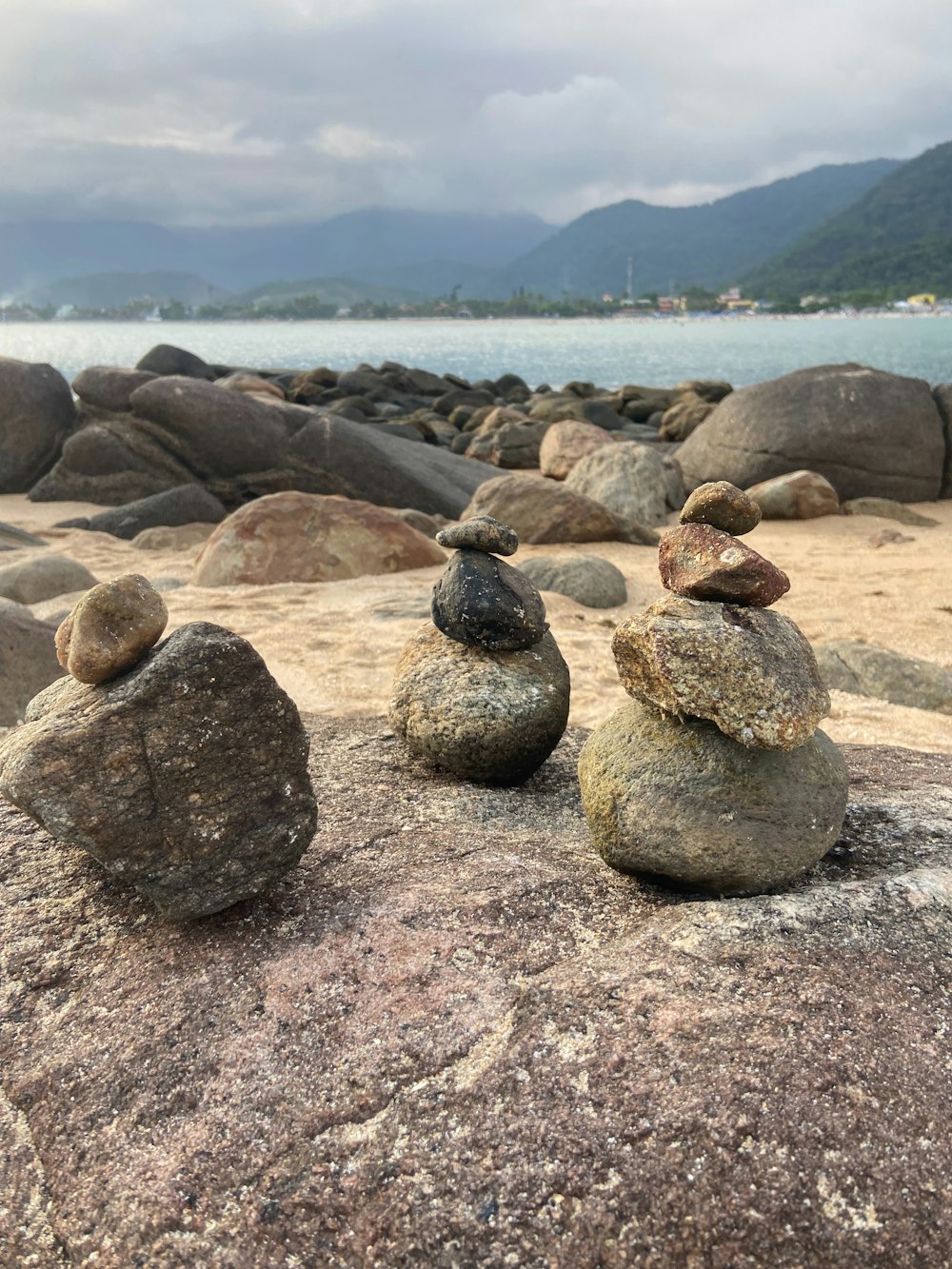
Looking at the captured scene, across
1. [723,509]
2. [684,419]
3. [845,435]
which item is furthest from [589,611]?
[684,419]

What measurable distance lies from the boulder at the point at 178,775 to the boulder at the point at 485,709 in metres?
1.09

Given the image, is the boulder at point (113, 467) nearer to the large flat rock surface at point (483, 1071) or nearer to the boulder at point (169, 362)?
the boulder at point (169, 362)

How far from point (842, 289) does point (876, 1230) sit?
5291 inches

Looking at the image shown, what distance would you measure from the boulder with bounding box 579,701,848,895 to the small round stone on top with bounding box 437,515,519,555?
144 cm

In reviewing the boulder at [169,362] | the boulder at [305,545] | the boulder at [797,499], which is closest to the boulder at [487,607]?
the boulder at [305,545]

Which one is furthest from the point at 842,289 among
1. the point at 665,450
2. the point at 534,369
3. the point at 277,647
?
the point at 277,647

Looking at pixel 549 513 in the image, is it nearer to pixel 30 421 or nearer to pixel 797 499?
pixel 797 499

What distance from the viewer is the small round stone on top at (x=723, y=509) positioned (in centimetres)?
290

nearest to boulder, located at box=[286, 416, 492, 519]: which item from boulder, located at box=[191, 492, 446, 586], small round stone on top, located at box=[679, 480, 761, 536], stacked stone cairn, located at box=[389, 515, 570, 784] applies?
boulder, located at box=[191, 492, 446, 586]

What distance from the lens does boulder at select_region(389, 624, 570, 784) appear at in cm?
376

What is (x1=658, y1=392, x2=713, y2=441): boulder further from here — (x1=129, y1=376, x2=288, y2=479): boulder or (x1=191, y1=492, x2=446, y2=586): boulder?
(x1=191, y1=492, x2=446, y2=586): boulder

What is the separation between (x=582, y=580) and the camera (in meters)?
7.61

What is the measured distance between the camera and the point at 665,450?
1622 centimetres

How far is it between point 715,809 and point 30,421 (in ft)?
40.8
